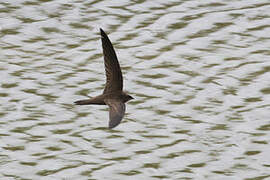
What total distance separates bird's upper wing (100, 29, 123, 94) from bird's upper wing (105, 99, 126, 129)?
32 cm

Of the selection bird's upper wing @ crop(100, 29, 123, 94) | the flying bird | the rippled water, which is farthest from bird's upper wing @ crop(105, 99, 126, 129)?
the rippled water

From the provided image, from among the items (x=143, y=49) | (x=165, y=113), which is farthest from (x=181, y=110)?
(x=143, y=49)

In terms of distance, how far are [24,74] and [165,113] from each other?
3173mm

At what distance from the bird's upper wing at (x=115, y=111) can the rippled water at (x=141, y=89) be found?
237 centimetres

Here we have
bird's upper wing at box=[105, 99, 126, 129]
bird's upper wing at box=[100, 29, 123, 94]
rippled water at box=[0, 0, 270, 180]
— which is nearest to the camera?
bird's upper wing at box=[105, 99, 126, 129]

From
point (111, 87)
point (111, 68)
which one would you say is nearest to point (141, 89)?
→ point (111, 87)

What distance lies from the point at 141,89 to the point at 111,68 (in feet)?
16.3

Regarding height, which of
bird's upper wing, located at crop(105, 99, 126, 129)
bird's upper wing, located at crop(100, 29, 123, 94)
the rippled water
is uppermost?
bird's upper wing, located at crop(100, 29, 123, 94)

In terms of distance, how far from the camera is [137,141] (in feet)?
57.9

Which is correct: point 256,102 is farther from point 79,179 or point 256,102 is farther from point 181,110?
point 79,179

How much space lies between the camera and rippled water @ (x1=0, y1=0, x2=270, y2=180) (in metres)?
17.0

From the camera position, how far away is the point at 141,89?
19.6 metres

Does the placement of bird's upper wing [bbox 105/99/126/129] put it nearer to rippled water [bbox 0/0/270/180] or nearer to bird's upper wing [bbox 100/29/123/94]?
bird's upper wing [bbox 100/29/123/94]

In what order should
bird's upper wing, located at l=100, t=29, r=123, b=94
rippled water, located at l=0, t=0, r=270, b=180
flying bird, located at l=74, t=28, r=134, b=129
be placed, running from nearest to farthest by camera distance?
1. flying bird, located at l=74, t=28, r=134, b=129
2. bird's upper wing, located at l=100, t=29, r=123, b=94
3. rippled water, located at l=0, t=0, r=270, b=180
